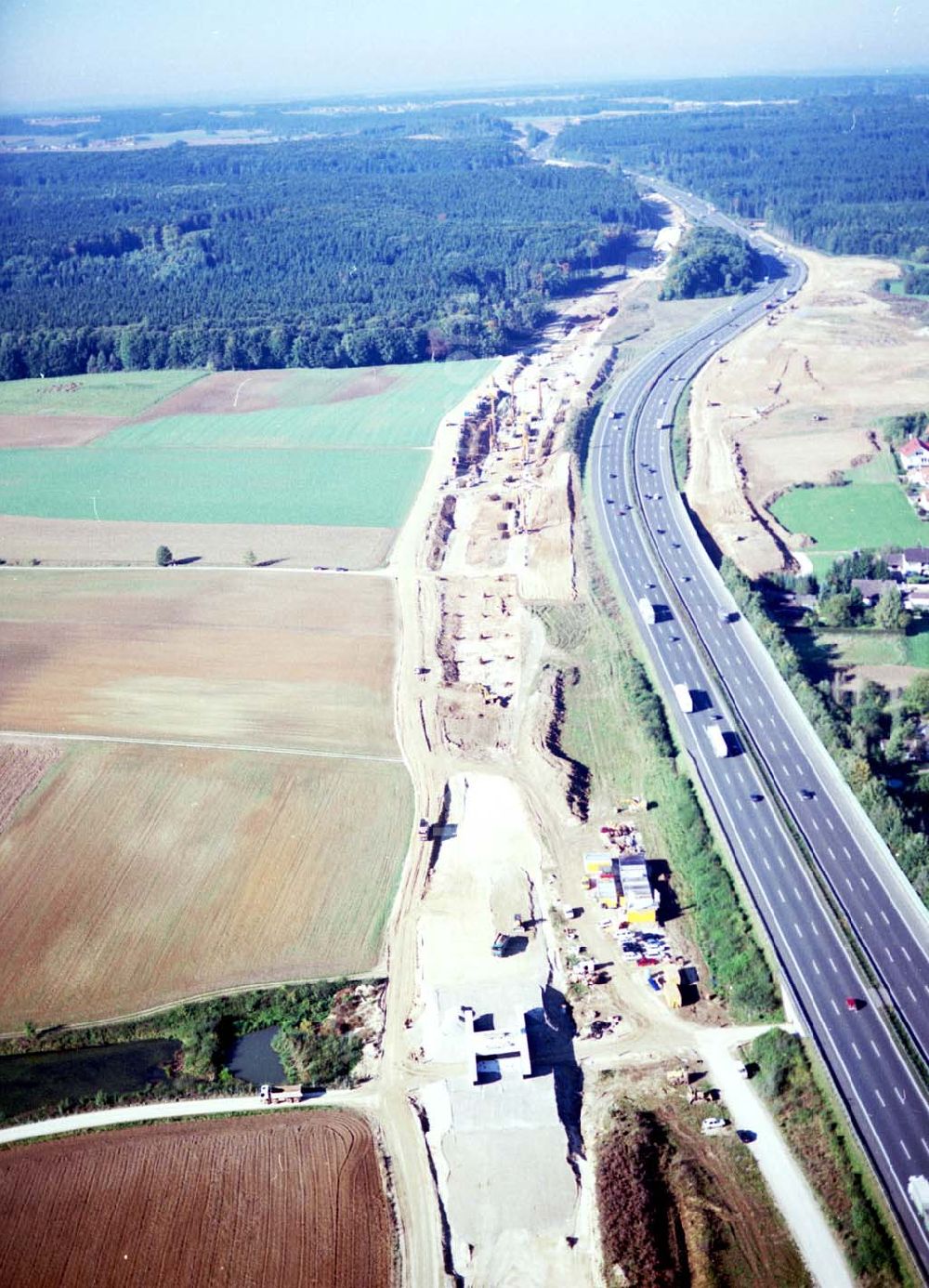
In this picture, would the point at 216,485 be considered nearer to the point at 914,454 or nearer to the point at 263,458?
the point at 263,458

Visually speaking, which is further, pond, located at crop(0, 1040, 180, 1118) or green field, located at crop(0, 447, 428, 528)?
green field, located at crop(0, 447, 428, 528)

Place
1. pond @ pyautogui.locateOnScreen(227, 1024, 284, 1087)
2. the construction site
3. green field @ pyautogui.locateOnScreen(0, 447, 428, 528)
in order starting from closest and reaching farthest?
the construction site, pond @ pyautogui.locateOnScreen(227, 1024, 284, 1087), green field @ pyautogui.locateOnScreen(0, 447, 428, 528)

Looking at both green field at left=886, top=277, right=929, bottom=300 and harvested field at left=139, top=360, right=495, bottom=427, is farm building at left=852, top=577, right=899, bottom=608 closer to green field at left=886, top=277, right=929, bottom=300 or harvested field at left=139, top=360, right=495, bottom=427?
harvested field at left=139, top=360, right=495, bottom=427

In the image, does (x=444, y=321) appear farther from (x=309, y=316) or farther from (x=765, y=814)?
(x=765, y=814)

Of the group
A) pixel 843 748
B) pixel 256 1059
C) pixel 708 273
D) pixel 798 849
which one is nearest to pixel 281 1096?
pixel 256 1059

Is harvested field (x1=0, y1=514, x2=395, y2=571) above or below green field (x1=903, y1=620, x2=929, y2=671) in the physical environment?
above

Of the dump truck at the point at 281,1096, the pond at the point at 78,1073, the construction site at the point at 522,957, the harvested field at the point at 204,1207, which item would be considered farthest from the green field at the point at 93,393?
the harvested field at the point at 204,1207

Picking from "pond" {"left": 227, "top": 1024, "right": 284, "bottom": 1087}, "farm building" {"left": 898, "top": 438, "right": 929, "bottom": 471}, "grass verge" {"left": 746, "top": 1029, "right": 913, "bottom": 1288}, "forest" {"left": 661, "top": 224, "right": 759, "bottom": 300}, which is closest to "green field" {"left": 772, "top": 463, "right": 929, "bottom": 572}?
"farm building" {"left": 898, "top": 438, "right": 929, "bottom": 471}
